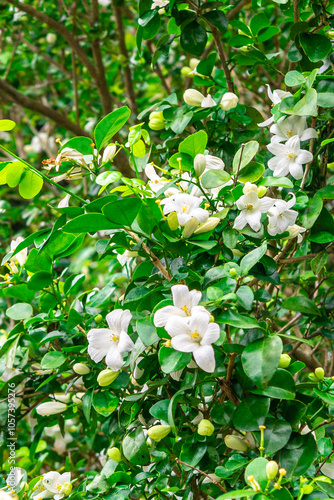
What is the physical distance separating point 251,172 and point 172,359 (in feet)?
1.00

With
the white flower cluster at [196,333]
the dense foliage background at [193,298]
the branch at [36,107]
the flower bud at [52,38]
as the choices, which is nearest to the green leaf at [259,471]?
the dense foliage background at [193,298]

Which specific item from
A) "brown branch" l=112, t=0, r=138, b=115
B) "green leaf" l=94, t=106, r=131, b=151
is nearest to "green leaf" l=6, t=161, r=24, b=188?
"green leaf" l=94, t=106, r=131, b=151

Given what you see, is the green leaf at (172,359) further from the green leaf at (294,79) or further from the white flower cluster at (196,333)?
the green leaf at (294,79)

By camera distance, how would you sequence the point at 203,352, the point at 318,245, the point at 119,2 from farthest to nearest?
1. the point at 119,2
2. the point at 318,245
3. the point at 203,352

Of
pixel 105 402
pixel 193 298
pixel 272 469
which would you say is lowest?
pixel 105 402

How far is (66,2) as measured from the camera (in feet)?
6.39

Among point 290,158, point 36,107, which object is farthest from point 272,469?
point 36,107

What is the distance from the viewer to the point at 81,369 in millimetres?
853

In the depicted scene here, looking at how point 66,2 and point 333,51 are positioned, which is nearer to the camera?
point 333,51

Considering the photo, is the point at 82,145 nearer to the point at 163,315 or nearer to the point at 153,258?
the point at 153,258

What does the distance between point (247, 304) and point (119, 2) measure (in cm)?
121

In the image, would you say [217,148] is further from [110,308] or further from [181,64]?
[181,64]

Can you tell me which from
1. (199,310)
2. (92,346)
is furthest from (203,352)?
(92,346)

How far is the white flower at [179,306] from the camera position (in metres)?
0.62
